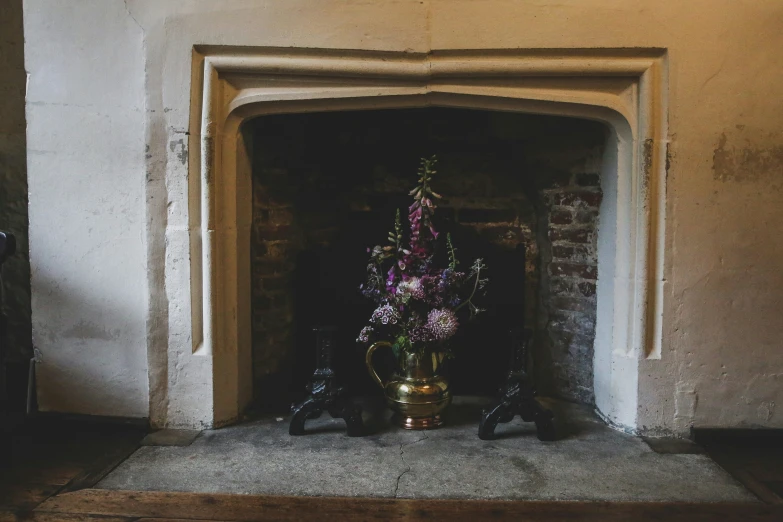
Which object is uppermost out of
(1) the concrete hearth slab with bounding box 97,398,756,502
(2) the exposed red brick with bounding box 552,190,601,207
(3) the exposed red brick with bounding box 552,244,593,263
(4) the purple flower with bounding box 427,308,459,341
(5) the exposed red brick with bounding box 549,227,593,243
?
(2) the exposed red brick with bounding box 552,190,601,207

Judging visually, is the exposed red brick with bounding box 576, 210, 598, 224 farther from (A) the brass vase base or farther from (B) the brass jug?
(A) the brass vase base

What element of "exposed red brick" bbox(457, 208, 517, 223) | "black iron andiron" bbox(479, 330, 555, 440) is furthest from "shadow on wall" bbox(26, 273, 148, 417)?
"exposed red brick" bbox(457, 208, 517, 223)

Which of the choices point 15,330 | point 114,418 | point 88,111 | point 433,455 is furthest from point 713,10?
point 15,330

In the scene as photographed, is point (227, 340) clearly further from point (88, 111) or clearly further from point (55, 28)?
point (55, 28)

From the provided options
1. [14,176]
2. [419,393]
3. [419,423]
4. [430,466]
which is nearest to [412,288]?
[419,393]

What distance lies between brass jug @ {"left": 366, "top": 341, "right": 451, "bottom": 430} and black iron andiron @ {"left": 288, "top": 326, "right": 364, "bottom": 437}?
187 millimetres

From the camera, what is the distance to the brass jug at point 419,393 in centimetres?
291

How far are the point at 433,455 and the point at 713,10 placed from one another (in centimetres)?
210

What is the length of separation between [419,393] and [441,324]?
0.33 m

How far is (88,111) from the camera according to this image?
2.82 metres

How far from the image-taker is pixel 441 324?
282cm

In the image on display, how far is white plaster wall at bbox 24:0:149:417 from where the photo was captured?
2.80 m

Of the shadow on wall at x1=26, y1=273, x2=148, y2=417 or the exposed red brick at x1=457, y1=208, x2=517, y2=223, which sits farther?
the exposed red brick at x1=457, y1=208, x2=517, y2=223

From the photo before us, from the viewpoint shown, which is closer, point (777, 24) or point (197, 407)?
point (777, 24)
